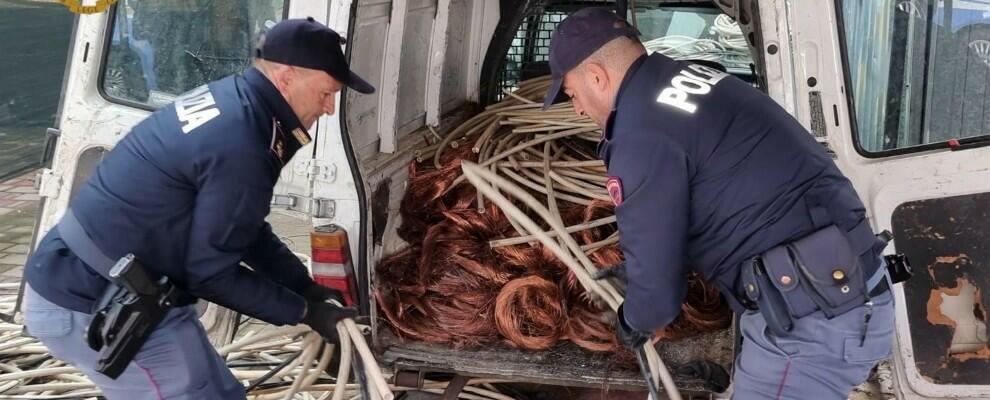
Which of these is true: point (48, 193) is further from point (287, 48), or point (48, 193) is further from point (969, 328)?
point (969, 328)

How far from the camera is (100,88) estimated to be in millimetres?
3316

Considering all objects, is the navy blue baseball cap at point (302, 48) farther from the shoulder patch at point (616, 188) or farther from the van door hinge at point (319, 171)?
the shoulder patch at point (616, 188)

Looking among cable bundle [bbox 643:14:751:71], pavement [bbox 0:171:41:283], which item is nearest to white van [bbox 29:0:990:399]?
cable bundle [bbox 643:14:751:71]

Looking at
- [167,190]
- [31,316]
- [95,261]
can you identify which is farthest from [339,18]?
[31,316]

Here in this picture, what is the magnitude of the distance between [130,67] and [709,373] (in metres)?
2.43

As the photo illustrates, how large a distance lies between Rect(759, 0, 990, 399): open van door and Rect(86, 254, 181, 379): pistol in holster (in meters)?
1.94

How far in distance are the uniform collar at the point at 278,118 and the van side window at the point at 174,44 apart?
0.84 meters

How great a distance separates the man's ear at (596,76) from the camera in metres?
2.25

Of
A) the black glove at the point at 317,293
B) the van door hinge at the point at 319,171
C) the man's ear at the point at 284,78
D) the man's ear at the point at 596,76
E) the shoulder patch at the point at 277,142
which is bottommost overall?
the black glove at the point at 317,293

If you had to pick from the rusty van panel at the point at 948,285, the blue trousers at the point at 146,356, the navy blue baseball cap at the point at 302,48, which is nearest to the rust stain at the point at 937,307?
the rusty van panel at the point at 948,285

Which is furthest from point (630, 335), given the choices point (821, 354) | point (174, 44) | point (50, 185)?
point (50, 185)

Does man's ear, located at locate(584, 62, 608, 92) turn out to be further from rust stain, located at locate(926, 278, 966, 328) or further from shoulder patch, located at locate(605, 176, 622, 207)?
rust stain, located at locate(926, 278, 966, 328)

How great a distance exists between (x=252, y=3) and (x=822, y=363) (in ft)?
7.52

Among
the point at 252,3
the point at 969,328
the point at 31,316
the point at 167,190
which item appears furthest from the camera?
the point at 252,3
